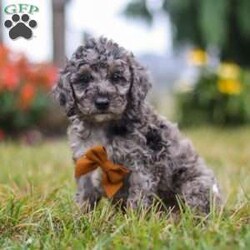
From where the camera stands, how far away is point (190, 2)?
14.1 m

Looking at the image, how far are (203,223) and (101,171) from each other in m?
0.97

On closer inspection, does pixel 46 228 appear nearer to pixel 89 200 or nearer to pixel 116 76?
pixel 89 200

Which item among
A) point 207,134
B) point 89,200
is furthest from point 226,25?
point 89,200

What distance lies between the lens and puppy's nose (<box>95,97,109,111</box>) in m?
5.03

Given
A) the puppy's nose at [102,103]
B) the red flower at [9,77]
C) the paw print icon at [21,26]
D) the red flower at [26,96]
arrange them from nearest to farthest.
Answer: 1. the puppy's nose at [102,103]
2. the paw print icon at [21,26]
3. the red flower at [9,77]
4. the red flower at [26,96]

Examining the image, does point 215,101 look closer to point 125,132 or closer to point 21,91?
point 21,91

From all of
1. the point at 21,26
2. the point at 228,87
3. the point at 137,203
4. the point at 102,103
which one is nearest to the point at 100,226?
the point at 137,203

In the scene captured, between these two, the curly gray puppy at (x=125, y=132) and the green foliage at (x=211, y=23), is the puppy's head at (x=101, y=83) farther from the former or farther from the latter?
the green foliage at (x=211, y=23)

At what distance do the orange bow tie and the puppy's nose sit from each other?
0.33m

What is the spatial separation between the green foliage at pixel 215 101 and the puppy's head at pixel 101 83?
823 centimetres

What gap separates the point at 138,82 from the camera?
17.5 ft

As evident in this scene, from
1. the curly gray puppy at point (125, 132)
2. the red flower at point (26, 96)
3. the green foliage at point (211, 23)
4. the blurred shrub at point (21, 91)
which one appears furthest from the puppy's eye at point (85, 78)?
the green foliage at point (211, 23)

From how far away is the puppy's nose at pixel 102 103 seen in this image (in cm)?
503

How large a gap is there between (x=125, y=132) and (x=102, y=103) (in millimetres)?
391
